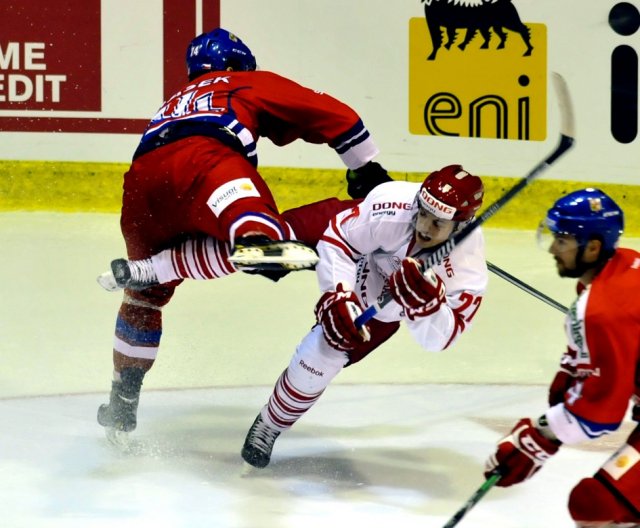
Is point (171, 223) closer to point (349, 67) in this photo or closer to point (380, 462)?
point (380, 462)

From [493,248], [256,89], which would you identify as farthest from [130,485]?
[493,248]

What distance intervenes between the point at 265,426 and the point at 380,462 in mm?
339

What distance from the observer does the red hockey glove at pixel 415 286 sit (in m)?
2.96

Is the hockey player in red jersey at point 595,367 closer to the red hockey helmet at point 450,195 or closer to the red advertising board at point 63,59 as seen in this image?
the red hockey helmet at point 450,195

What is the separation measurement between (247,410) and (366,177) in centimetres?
80

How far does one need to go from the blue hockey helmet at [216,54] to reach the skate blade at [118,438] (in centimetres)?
106

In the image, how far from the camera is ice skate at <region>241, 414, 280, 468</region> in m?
3.44

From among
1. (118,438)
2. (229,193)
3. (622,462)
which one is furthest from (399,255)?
(622,462)

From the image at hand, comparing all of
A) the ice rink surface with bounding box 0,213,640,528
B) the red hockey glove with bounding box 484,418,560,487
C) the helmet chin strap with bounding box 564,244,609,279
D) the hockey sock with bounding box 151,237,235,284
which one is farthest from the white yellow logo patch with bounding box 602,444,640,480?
the hockey sock with bounding box 151,237,235,284

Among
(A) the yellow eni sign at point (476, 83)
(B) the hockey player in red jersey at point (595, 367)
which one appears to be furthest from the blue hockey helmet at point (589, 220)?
(A) the yellow eni sign at point (476, 83)

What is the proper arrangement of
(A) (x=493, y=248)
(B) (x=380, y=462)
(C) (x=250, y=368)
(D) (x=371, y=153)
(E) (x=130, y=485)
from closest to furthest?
1. (E) (x=130, y=485)
2. (B) (x=380, y=462)
3. (D) (x=371, y=153)
4. (C) (x=250, y=368)
5. (A) (x=493, y=248)

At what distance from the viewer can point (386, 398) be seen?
13.5 ft

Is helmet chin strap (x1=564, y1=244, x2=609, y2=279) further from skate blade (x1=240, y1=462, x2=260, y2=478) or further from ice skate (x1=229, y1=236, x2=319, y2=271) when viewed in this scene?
skate blade (x1=240, y1=462, x2=260, y2=478)

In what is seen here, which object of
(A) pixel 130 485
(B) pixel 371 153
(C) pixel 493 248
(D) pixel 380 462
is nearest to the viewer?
(A) pixel 130 485
